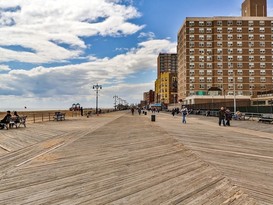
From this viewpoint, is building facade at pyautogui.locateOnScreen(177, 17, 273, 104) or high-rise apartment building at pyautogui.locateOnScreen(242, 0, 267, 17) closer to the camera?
building facade at pyautogui.locateOnScreen(177, 17, 273, 104)

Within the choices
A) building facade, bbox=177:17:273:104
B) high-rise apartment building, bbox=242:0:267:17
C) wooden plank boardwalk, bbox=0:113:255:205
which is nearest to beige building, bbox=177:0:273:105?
building facade, bbox=177:17:273:104

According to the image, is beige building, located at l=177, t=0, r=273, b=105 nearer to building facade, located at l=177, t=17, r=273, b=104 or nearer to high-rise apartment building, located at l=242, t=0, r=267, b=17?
building facade, located at l=177, t=17, r=273, b=104

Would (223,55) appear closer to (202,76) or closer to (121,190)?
(202,76)

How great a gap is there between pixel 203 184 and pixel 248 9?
11973cm

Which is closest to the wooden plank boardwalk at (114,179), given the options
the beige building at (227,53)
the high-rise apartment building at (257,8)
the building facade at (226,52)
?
the beige building at (227,53)

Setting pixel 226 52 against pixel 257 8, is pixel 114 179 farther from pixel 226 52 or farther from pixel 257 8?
pixel 257 8

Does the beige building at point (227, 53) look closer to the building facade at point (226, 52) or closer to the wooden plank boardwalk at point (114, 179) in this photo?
the building facade at point (226, 52)

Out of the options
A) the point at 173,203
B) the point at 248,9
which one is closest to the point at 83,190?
the point at 173,203

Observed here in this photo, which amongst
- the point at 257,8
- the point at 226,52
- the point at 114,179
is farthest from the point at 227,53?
the point at 114,179

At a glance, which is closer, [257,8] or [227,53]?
[227,53]

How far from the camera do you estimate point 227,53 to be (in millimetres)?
91938

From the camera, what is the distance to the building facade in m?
91.2

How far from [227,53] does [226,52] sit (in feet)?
1.66

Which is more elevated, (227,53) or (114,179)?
(227,53)
